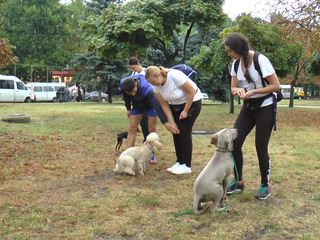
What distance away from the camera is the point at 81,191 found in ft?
15.9

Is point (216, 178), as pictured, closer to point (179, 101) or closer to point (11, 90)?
point (179, 101)

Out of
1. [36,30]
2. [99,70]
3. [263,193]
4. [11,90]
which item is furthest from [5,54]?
[36,30]

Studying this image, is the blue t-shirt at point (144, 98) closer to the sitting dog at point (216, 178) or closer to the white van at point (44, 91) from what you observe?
the sitting dog at point (216, 178)

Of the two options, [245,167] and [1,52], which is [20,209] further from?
[1,52]

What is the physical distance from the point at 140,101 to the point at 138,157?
3.40ft

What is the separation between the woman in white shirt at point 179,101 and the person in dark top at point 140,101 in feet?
0.60

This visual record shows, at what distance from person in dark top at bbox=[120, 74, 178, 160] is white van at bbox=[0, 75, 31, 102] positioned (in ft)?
91.6

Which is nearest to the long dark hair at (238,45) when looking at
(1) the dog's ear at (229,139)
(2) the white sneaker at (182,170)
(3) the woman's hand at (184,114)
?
(1) the dog's ear at (229,139)

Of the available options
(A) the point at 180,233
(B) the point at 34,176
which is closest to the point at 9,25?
(B) the point at 34,176

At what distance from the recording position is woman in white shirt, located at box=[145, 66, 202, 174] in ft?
16.9

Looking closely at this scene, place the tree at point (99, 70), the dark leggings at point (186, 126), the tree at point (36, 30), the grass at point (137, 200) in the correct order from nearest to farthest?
the grass at point (137, 200) → the dark leggings at point (186, 126) → the tree at point (99, 70) → the tree at point (36, 30)

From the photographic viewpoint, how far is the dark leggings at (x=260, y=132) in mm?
4156

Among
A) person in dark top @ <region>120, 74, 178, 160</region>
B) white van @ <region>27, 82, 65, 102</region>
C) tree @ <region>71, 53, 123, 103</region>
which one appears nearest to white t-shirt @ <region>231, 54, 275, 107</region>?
person in dark top @ <region>120, 74, 178, 160</region>

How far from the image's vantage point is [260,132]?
420cm
